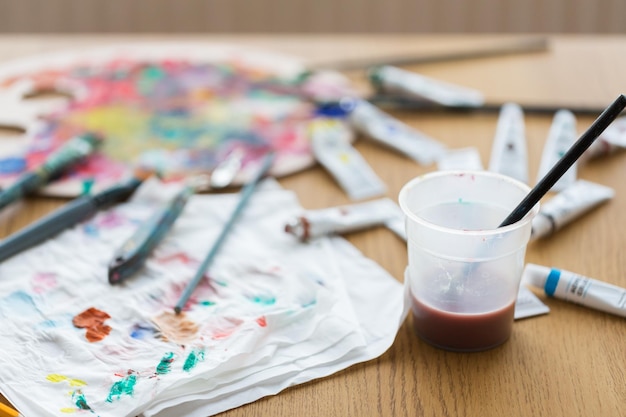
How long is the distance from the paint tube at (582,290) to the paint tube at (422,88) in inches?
15.8

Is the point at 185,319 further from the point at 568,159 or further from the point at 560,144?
the point at 560,144

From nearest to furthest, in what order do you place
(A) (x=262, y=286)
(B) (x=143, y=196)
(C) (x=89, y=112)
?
(A) (x=262, y=286), (B) (x=143, y=196), (C) (x=89, y=112)

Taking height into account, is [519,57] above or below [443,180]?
below

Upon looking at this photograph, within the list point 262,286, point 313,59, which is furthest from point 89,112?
point 262,286

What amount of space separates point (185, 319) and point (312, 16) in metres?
1.36

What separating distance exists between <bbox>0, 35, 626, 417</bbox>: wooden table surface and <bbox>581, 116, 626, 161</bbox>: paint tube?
0.01m

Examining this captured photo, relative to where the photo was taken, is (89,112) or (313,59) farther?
(313,59)

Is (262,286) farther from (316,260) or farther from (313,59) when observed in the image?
(313,59)

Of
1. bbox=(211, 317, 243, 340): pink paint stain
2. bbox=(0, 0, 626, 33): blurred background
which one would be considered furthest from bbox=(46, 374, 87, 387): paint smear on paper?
bbox=(0, 0, 626, 33): blurred background

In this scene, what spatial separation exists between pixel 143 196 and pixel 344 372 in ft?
1.14

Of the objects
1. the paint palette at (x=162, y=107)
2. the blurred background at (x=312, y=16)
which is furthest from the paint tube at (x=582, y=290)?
the blurred background at (x=312, y=16)

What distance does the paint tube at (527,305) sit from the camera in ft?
2.10

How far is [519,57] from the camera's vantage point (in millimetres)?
1171

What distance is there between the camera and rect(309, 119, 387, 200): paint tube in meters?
0.84
